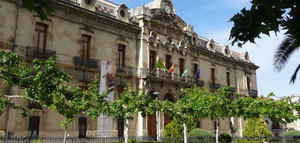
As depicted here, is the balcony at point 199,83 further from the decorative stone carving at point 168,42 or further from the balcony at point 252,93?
the balcony at point 252,93

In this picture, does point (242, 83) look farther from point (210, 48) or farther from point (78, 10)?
point (78, 10)

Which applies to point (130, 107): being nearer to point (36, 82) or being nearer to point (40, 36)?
point (36, 82)

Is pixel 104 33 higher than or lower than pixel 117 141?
higher

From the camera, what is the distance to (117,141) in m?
19.4

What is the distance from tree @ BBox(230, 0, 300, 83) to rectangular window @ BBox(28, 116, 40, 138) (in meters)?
16.0

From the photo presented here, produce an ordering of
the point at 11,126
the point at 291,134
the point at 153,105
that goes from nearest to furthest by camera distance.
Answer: the point at 153,105 → the point at 11,126 → the point at 291,134

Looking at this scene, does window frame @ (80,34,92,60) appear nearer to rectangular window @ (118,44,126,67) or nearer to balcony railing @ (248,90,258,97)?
rectangular window @ (118,44,126,67)

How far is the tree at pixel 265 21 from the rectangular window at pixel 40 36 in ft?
53.5

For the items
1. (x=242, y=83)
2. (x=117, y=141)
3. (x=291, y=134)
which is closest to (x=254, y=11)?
(x=117, y=141)

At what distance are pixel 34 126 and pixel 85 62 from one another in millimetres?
5438

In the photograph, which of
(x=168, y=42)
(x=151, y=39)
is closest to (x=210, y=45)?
(x=168, y=42)

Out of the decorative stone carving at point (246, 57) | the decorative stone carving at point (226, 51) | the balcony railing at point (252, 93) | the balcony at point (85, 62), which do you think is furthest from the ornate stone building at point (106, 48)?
the decorative stone carving at point (246, 57)

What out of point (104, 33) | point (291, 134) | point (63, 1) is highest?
point (63, 1)

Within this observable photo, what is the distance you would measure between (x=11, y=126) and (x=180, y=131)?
37.5ft
